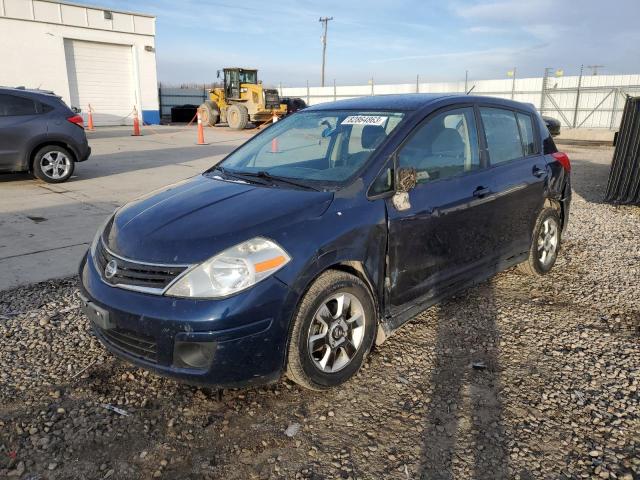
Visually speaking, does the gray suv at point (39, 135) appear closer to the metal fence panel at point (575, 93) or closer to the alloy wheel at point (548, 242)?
the alloy wheel at point (548, 242)

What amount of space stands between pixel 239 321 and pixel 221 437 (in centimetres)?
65

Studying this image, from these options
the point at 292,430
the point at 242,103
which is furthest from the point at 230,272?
the point at 242,103

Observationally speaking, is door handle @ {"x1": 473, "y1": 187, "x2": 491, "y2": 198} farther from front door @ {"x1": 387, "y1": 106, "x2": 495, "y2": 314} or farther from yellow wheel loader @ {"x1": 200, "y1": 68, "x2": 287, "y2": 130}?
yellow wheel loader @ {"x1": 200, "y1": 68, "x2": 287, "y2": 130}

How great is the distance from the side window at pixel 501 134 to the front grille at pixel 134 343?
2.94 meters

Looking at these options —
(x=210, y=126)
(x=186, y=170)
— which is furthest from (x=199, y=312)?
(x=210, y=126)

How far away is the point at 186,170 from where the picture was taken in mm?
11773

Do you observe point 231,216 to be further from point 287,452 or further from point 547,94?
point 547,94

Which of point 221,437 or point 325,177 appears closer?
point 221,437

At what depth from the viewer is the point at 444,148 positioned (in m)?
3.69

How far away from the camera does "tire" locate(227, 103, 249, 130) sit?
2510 centimetres

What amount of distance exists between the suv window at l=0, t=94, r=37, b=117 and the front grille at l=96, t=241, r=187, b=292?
784 cm

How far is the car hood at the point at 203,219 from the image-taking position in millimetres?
2701

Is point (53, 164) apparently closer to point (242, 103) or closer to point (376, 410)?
point (376, 410)

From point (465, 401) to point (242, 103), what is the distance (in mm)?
25239
